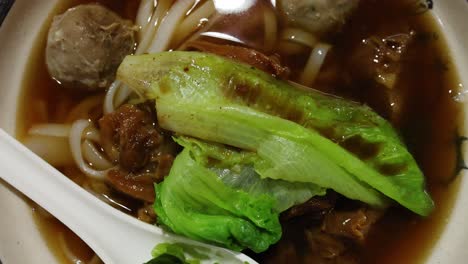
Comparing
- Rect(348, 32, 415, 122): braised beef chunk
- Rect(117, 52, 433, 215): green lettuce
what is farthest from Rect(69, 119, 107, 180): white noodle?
Rect(348, 32, 415, 122): braised beef chunk

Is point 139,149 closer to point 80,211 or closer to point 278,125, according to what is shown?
point 80,211

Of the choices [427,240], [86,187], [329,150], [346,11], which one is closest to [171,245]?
[86,187]

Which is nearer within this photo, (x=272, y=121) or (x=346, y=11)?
(x=272, y=121)

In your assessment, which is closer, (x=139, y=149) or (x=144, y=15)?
(x=139, y=149)

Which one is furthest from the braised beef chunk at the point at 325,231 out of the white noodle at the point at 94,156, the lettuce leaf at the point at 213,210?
the white noodle at the point at 94,156

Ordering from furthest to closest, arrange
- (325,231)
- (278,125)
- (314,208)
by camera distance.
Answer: (325,231) → (314,208) → (278,125)

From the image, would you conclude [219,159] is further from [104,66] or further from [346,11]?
[346,11]

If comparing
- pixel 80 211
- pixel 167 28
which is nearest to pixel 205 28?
pixel 167 28
